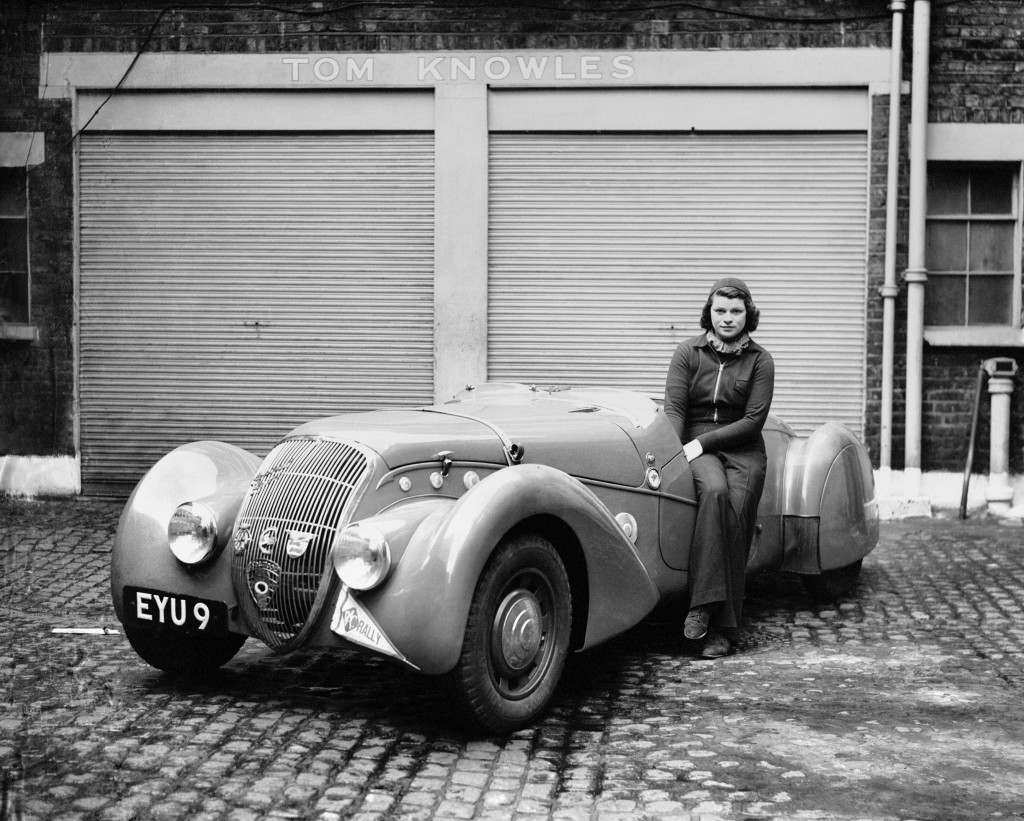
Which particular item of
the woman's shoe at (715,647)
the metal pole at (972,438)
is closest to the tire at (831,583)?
the woman's shoe at (715,647)

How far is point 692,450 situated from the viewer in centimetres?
551

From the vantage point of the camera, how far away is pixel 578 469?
479cm

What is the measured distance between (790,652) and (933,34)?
20.7 ft

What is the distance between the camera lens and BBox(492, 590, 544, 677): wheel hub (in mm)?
4086

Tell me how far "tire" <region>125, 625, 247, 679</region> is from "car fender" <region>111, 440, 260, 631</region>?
0.16 m

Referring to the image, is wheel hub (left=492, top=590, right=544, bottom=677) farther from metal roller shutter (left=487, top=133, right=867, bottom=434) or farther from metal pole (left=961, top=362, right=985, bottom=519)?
metal pole (left=961, top=362, right=985, bottom=519)

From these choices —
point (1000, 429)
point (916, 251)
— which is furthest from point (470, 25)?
point (1000, 429)

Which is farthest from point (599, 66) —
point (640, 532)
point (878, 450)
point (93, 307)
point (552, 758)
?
point (552, 758)

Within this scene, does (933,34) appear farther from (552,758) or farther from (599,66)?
(552,758)

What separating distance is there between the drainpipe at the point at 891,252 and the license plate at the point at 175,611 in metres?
6.73

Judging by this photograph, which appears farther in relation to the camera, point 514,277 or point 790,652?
point 514,277

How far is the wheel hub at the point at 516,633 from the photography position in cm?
409

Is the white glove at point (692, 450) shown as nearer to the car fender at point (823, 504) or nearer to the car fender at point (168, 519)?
the car fender at point (823, 504)

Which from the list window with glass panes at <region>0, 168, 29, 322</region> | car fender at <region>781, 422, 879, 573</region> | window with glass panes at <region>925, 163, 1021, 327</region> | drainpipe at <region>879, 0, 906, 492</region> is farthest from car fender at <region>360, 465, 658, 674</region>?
window with glass panes at <region>0, 168, 29, 322</region>
